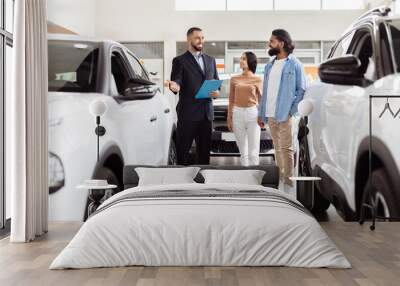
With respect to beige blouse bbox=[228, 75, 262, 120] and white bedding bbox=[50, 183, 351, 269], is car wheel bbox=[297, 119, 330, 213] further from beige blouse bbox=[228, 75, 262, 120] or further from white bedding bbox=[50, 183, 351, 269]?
white bedding bbox=[50, 183, 351, 269]

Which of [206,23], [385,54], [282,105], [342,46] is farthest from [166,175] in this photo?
[385,54]

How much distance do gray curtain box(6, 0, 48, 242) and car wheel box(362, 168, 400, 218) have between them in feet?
10.1

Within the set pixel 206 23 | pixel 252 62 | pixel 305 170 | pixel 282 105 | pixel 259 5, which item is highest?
pixel 259 5

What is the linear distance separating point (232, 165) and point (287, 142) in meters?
0.60

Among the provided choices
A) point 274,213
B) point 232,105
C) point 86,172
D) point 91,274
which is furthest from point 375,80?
point 91,274

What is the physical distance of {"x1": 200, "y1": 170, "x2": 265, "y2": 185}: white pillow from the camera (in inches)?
221

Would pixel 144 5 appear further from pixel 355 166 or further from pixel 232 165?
pixel 355 166

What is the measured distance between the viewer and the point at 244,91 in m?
6.00

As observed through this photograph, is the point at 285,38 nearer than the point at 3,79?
No

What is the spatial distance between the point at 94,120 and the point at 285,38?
6.97ft

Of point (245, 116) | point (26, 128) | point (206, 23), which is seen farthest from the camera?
point (206, 23)

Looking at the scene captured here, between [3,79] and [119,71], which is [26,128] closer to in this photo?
[3,79]

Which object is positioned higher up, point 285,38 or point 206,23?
point 206,23

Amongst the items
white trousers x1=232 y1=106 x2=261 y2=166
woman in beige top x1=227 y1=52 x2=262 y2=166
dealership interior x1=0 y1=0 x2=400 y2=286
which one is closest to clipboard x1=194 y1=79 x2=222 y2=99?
dealership interior x1=0 y1=0 x2=400 y2=286
